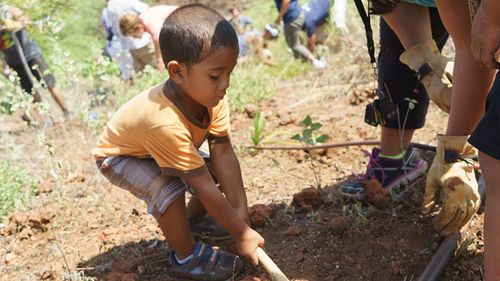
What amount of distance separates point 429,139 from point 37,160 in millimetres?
2562

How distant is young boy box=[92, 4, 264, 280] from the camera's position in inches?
72.7

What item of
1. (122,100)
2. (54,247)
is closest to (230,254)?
(54,247)

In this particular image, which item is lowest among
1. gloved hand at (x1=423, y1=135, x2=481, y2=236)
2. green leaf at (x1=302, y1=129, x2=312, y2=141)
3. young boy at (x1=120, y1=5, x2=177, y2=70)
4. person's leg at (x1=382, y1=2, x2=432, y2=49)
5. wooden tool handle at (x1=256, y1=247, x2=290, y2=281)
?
young boy at (x1=120, y1=5, x2=177, y2=70)

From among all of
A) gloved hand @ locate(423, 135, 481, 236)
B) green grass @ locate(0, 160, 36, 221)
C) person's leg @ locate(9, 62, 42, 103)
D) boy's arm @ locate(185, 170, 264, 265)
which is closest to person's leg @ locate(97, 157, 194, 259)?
boy's arm @ locate(185, 170, 264, 265)

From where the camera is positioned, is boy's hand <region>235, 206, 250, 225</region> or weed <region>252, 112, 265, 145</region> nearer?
boy's hand <region>235, 206, 250, 225</region>

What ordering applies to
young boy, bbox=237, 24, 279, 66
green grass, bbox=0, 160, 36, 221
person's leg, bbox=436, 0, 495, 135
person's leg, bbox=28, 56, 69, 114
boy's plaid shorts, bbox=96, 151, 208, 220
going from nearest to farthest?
person's leg, bbox=436, 0, 495, 135, boy's plaid shorts, bbox=96, 151, 208, 220, green grass, bbox=0, 160, 36, 221, person's leg, bbox=28, 56, 69, 114, young boy, bbox=237, 24, 279, 66

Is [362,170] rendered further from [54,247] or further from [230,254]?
[54,247]

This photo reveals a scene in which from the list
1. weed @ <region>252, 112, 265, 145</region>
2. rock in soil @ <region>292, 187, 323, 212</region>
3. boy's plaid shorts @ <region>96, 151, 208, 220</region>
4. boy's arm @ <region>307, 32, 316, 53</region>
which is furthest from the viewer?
boy's arm @ <region>307, 32, 316, 53</region>

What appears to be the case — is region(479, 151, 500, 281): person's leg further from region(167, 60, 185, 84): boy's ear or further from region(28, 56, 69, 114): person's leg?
region(28, 56, 69, 114): person's leg

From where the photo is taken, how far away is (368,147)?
3105 mm

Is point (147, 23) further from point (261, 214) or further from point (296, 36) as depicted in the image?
point (261, 214)

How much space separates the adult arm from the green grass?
92.4 inches

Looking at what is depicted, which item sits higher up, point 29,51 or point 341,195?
point 341,195

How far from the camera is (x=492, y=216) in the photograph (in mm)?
1340
